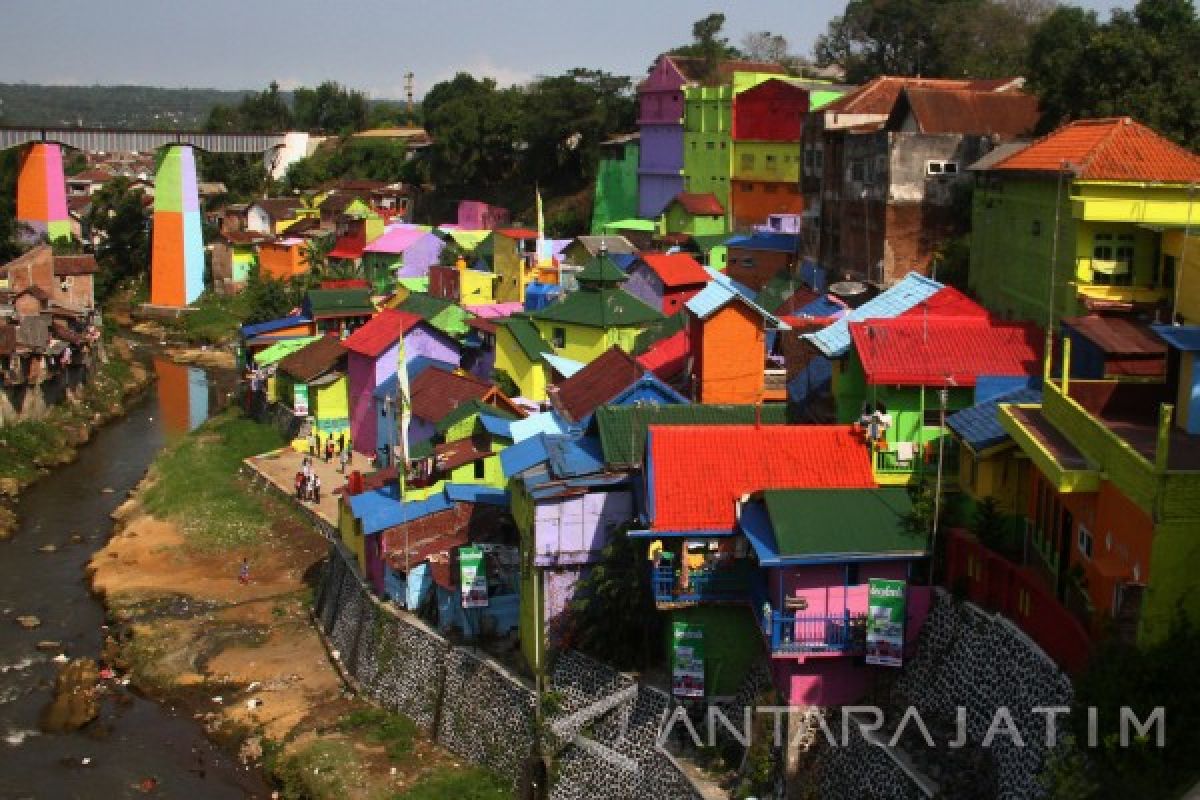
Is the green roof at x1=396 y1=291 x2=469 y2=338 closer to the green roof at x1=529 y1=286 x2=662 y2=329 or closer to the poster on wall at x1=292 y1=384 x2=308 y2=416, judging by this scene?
the poster on wall at x1=292 y1=384 x2=308 y2=416

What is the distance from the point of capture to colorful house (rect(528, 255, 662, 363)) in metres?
28.1

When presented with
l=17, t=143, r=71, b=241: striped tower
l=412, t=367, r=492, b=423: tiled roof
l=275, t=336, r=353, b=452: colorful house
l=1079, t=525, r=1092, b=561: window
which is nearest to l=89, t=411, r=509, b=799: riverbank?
l=275, t=336, r=353, b=452: colorful house

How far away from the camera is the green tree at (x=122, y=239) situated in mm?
59844

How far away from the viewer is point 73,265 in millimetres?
44844

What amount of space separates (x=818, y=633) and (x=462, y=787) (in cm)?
548

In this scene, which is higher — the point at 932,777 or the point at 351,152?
the point at 351,152

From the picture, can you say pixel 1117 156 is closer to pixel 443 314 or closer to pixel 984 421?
pixel 984 421

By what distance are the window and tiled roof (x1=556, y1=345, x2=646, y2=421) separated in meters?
10.0

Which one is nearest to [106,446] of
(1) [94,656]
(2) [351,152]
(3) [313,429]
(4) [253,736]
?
(3) [313,429]

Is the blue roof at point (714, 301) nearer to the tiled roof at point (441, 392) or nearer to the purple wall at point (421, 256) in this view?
the tiled roof at point (441, 392)

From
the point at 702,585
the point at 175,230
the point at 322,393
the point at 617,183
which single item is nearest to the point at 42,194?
the point at 175,230

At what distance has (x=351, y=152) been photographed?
74188mm

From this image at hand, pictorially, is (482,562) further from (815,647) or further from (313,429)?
(313,429)

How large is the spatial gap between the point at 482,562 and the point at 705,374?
540cm
